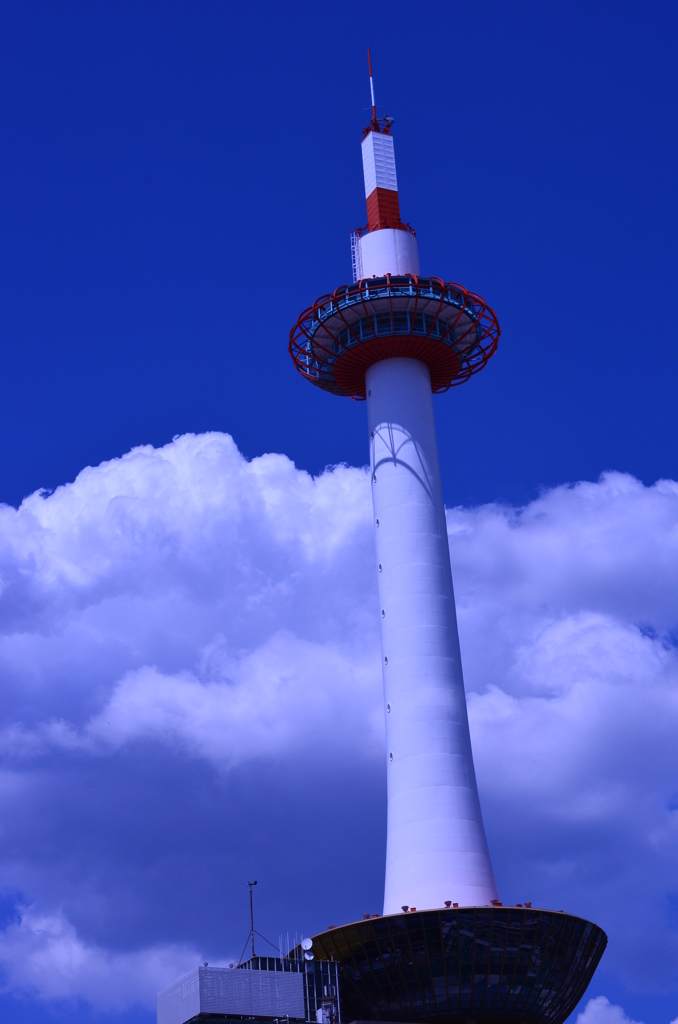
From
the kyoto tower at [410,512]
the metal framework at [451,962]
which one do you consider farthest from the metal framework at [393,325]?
the metal framework at [451,962]

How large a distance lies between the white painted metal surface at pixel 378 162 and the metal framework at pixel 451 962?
55.1 meters

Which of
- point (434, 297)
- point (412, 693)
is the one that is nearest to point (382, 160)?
point (434, 297)

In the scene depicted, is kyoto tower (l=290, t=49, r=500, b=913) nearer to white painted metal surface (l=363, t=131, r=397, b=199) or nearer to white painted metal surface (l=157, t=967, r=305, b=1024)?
white painted metal surface (l=363, t=131, r=397, b=199)

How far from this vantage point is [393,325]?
100 m

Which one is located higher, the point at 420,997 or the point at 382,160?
the point at 382,160

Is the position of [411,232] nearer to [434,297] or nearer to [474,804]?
[434,297]

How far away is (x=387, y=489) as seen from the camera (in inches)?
3893

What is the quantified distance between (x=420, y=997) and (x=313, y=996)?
241 inches

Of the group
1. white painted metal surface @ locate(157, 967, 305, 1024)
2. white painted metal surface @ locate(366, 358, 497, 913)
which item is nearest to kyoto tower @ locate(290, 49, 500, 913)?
white painted metal surface @ locate(366, 358, 497, 913)

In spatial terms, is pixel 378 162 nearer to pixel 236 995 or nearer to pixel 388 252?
pixel 388 252

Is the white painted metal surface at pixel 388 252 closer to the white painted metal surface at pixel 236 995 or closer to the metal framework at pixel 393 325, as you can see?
the metal framework at pixel 393 325

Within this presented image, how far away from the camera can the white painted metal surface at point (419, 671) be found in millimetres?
87125

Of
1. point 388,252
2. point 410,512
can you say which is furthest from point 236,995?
point 388,252

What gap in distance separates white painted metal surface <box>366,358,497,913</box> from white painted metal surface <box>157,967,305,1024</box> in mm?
8821
